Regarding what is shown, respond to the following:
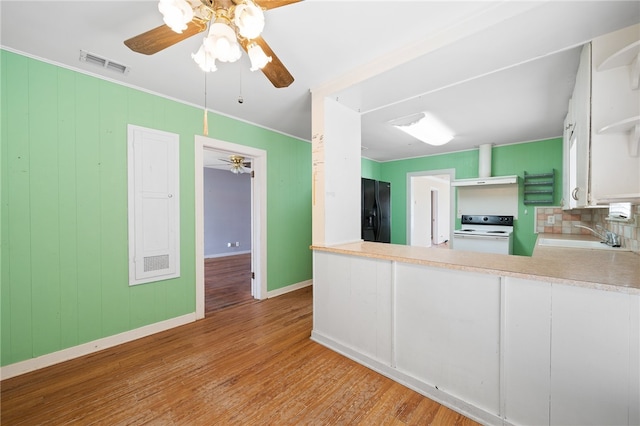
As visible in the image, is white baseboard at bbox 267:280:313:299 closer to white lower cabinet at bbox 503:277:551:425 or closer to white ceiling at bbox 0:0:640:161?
white ceiling at bbox 0:0:640:161

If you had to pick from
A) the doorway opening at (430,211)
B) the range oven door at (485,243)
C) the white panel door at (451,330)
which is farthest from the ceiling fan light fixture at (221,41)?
the doorway opening at (430,211)

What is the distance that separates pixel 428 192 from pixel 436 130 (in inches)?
214

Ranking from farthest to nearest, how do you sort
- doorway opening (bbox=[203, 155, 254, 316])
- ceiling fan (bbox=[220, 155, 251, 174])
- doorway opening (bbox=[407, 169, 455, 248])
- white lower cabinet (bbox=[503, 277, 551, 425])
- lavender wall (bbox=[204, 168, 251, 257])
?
1. doorway opening (bbox=[407, 169, 455, 248])
2. lavender wall (bbox=[204, 168, 251, 257])
3. doorway opening (bbox=[203, 155, 254, 316])
4. ceiling fan (bbox=[220, 155, 251, 174])
5. white lower cabinet (bbox=[503, 277, 551, 425])

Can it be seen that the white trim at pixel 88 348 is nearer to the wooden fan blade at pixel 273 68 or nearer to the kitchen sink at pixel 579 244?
the wooden fan blade at pixel 273 68

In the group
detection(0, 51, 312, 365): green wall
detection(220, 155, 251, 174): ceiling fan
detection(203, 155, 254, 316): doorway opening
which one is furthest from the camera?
detection(203, 155, 254, 316): doorway opening

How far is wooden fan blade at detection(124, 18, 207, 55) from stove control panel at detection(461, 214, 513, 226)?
4.84 metres

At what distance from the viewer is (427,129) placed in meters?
3.46

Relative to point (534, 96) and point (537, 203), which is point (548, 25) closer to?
point (534, 96)

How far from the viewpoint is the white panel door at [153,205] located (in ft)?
7.94

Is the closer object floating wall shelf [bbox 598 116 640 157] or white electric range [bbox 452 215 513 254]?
floating wall shelf [bbox 598 116 640 157]

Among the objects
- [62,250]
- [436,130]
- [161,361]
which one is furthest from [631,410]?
[62,250]

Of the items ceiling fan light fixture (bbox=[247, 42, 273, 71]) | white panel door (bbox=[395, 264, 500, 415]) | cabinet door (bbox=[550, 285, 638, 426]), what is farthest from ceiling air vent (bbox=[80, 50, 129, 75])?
cabinet door (bbox=[550, 285, 638, 426])

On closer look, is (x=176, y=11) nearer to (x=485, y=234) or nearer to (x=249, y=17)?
(x=249, y=17)

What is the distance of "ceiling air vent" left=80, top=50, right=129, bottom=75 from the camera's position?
1.94 meters
